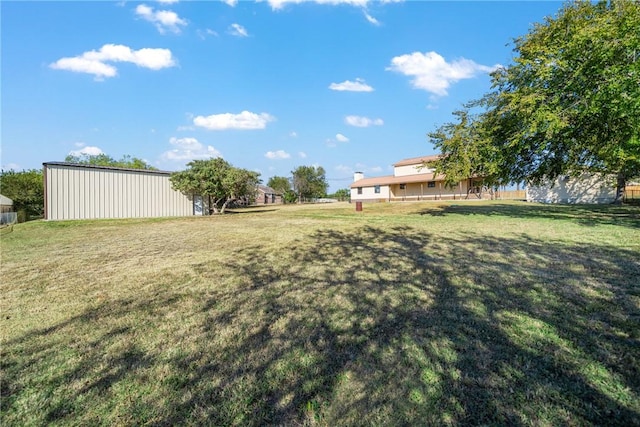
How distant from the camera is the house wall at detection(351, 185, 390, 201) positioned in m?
38.1

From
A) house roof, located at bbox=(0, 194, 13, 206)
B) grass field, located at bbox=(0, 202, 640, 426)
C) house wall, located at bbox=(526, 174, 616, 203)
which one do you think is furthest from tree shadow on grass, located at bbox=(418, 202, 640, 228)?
house roof, located at bbox=(0, 194, 13, 206)

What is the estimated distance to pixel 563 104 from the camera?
428 inches

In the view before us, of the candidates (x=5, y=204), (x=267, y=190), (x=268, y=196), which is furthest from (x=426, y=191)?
(x=5, y=204)

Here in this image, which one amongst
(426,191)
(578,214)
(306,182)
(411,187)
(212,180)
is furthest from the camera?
(306,182)

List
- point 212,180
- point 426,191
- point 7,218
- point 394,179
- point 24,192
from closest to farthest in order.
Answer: point 7,218 < point 212,180 < point 24,192 < point 426,191 < point 394,179

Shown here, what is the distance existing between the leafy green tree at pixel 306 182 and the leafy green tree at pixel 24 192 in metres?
36.1

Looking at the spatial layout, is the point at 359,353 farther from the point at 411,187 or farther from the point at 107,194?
the point at 411,187

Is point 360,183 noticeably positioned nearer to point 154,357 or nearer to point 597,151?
point 597,151

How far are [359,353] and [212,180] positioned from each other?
64.3 feet

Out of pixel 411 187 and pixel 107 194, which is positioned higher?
pixel 411 187

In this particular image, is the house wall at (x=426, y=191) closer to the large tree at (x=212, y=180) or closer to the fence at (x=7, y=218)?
the large tree at (x=212, y=180)

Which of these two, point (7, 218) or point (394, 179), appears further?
point (394, 179)

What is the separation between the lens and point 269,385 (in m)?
2.08

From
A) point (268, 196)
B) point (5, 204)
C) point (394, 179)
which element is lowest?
point (5, 204)
